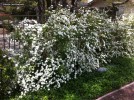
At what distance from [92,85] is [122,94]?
73 centimetres

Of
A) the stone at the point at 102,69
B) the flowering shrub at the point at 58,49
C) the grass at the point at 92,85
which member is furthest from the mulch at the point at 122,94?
the flowering shrub at the point at 58,49

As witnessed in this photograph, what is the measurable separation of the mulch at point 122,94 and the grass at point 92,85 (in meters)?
0.11

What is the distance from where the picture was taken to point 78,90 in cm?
730

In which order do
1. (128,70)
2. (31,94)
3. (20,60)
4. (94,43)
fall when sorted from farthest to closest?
(128,70) → (94,43) → (20,60) → (31,94)

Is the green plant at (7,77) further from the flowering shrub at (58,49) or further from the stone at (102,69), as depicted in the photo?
the stone at (102,69)

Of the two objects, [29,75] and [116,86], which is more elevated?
[29,75]

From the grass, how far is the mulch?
11 cm

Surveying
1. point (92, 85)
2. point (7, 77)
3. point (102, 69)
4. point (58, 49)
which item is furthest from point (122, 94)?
point (7, 77)

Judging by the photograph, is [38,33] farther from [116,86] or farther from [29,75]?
[116,86]

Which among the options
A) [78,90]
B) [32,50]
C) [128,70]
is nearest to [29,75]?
[32,50]

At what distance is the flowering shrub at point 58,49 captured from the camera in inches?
276

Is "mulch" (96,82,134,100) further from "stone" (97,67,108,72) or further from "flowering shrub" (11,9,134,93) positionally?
"flowering shrub" (11,9,134,93)

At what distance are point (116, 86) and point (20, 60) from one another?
2.29 m

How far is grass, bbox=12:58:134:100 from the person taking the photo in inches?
270
